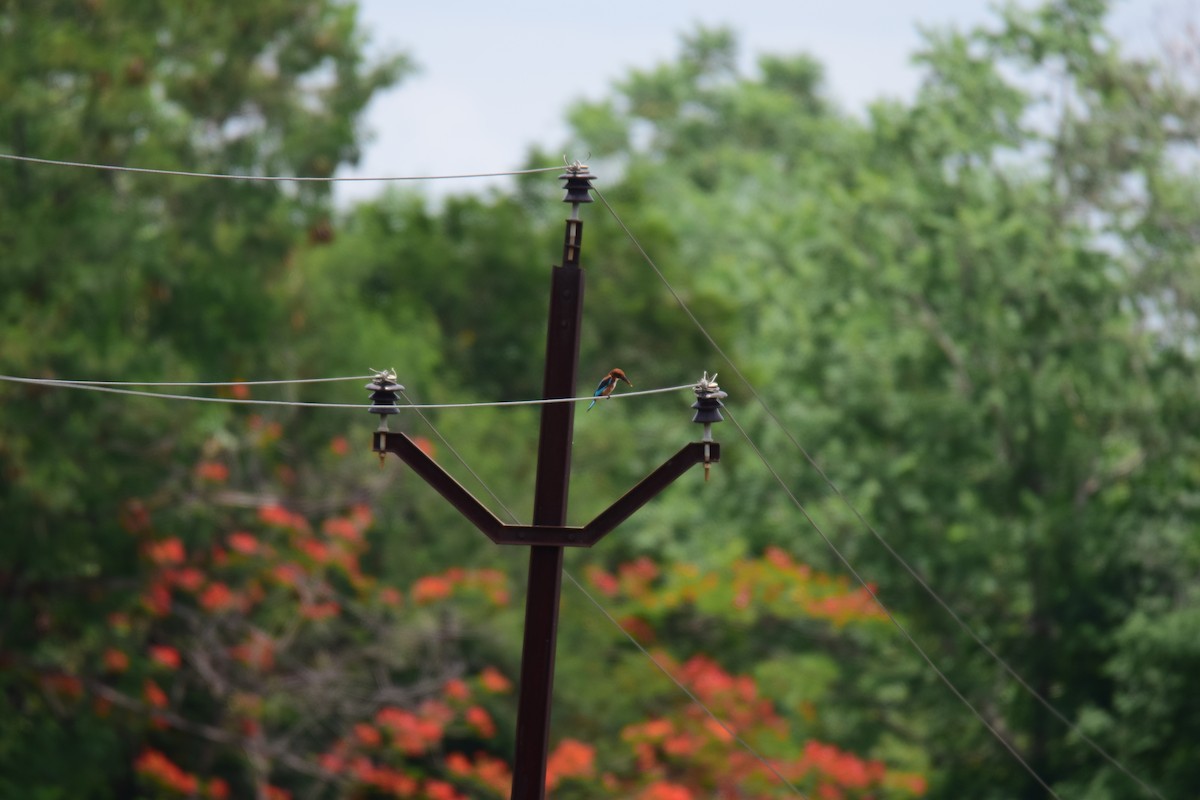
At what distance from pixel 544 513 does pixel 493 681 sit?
10067mm

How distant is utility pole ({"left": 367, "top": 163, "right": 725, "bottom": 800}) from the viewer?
720 cm

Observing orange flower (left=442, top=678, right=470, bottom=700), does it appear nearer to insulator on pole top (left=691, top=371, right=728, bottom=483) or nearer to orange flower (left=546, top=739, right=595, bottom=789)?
orange flower (left=546, top=739, right=595, bottom=789)

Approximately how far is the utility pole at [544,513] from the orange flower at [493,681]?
32.0 feet

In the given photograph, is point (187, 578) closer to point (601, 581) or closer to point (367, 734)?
point (367, 734)

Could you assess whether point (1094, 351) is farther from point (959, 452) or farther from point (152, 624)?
point (152, 624)

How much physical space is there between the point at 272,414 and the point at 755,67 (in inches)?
1363

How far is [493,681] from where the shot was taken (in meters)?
17.0

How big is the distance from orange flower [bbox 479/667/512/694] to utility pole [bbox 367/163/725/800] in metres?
9.76

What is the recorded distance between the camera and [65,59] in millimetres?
15406

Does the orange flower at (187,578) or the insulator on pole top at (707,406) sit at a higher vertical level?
the orange flower at (187,578)

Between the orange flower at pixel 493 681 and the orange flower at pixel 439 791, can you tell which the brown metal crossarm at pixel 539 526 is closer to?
the orange flower at pixel 493 681

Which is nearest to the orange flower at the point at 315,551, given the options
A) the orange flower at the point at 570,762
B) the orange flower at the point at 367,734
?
the orange flower at the point at 367,734

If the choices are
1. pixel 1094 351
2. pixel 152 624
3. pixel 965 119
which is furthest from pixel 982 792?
pixel 152 624

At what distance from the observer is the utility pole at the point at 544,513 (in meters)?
7.20
